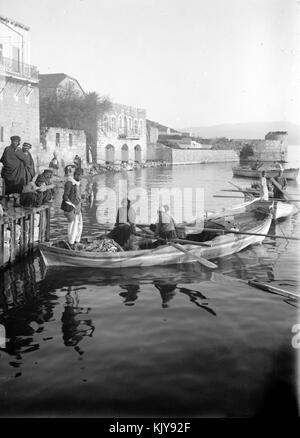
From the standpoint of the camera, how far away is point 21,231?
13.5m

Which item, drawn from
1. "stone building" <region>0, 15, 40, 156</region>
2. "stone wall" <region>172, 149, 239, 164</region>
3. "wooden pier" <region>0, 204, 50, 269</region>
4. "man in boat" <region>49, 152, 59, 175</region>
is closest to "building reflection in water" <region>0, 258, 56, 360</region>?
"wooden pier" <region>0, 204, 50, 269</region>

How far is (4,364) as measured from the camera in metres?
7.06

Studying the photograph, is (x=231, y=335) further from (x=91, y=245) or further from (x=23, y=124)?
(x=23, y=124)

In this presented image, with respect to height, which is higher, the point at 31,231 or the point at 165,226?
the point at 165,226

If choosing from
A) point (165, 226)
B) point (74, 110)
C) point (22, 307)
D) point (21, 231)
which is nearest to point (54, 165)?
point (74, 110)

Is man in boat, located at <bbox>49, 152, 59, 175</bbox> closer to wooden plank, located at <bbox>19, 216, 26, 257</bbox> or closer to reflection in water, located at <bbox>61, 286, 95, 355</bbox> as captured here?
wooden plank, located at <bbox>19, 216, 26, 257</bbox>

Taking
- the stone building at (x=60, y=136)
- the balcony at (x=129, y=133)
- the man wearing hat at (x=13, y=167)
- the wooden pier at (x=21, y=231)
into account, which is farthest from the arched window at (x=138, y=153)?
the man wearing hat at (x=13, y=167)

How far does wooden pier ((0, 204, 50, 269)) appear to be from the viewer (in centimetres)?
1230

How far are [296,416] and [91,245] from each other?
328 inches

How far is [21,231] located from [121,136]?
56.2 meters

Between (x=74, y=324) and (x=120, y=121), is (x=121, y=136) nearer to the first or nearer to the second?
(x=120, y=121)

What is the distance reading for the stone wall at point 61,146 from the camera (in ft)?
144

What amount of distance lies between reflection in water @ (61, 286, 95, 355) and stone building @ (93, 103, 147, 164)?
2084 inches

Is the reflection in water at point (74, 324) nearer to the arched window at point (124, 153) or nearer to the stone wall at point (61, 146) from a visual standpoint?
the stone wall at point (61, 146)
